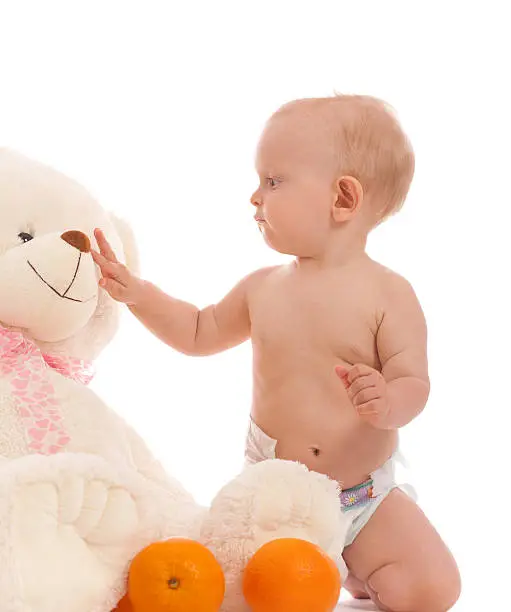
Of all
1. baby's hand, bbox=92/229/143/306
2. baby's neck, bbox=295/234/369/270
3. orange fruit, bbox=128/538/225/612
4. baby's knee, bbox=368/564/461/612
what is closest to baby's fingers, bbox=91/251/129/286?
baby's hand, bbox=92/229/143/306

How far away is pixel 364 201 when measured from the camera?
123cm

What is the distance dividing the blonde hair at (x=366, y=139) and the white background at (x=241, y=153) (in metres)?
0.63

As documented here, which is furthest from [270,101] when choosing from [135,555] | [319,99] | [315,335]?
[135,555]

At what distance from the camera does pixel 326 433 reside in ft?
3.94

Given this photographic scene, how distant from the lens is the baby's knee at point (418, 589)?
3.77ft

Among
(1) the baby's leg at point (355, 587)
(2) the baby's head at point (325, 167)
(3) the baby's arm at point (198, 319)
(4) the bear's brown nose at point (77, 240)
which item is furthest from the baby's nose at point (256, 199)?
(1) the baby's leg at point (355, 587)

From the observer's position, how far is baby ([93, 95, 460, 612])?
1179 mm

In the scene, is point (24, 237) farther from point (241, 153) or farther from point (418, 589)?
point (241, 153)

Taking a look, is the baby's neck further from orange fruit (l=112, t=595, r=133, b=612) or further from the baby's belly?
orange fruit (l=112, t=595, r=133, b=612)

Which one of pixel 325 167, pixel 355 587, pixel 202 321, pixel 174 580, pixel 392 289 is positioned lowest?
pixel 355 587

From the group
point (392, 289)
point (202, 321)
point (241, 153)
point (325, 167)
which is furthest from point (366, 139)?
point (241, 153)

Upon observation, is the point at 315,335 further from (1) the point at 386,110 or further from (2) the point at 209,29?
(2) the point at 209,29

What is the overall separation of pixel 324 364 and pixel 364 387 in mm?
145

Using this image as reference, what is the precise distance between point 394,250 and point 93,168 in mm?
592
